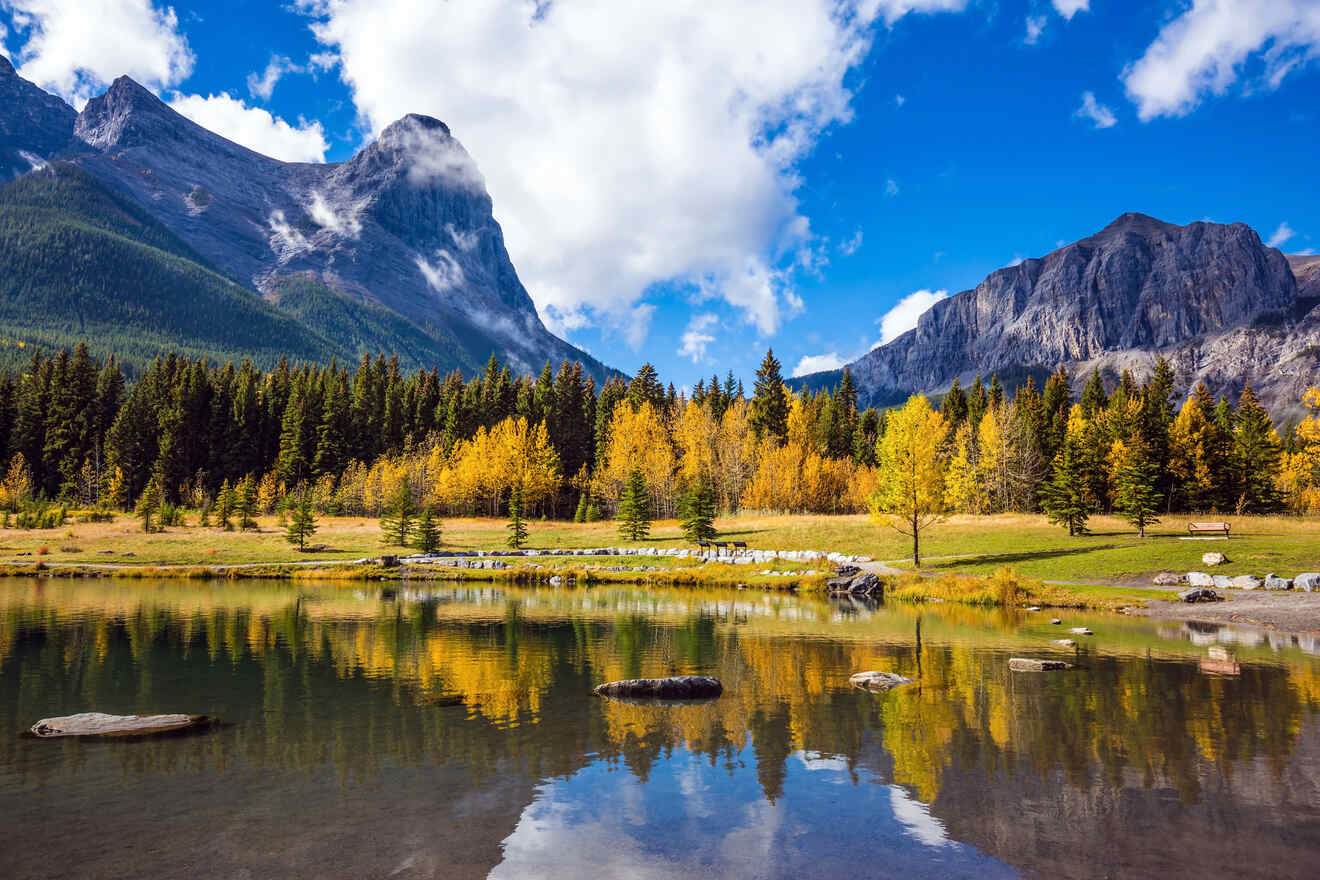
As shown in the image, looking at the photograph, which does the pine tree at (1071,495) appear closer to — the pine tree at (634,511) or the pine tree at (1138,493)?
the pine tree at (1138,493)

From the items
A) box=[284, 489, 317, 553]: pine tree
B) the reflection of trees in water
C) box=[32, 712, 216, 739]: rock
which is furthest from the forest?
box=[32, 712, 216, 739]: rock

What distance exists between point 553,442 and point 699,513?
53.7m

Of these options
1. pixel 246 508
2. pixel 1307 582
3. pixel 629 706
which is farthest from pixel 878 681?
pixel 246 508

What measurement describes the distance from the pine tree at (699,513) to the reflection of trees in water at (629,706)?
3293 centimetres

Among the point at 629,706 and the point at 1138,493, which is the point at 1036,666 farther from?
the point at 1138,493

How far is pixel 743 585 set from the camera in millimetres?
49969

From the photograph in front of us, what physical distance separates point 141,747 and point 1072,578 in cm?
4675

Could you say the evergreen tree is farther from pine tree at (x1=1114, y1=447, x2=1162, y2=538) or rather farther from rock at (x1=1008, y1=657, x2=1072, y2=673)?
rock at (x1=1008, y1=657, x2=1072, y2=673)

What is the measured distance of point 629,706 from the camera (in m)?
18.1

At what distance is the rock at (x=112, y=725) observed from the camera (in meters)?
14.9

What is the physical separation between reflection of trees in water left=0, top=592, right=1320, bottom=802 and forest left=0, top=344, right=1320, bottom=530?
45844mm

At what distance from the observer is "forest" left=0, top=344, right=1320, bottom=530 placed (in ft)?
273

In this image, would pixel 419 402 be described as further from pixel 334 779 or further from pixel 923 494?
pixel 334 779

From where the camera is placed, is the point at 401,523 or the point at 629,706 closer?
the point at 629,706
